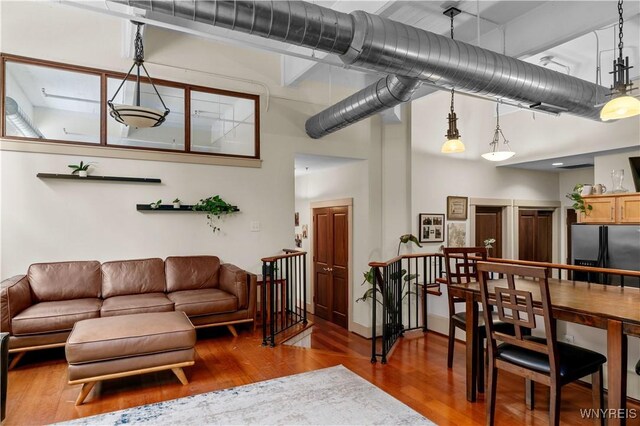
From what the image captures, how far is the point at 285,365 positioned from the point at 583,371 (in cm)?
240

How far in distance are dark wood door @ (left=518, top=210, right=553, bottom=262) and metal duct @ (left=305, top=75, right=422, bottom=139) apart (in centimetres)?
504

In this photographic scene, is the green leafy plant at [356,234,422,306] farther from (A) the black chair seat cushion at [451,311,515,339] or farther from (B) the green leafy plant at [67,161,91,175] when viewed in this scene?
(B) the green leafy plant at [67,161,91,175]

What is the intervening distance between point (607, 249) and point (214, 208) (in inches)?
226

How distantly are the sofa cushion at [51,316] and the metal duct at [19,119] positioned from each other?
75.5 inches

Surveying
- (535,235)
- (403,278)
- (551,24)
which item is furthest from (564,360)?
(535,235)

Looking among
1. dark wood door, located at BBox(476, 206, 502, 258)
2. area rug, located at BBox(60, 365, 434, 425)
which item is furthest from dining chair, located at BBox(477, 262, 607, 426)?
dark wood door, located at BBox(476, 206, 502, 258)

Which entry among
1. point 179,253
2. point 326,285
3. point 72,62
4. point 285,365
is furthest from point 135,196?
point 326,285

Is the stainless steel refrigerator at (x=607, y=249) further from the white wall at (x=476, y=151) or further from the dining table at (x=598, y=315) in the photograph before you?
the dining table at (x=598, y=315)

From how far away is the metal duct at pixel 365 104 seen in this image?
11.8 feet

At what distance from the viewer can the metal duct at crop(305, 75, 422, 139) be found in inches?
142

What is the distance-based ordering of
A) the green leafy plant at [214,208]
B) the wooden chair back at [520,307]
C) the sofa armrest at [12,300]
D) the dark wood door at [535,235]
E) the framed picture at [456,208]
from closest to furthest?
the wooden chair back at [520,307] → the sofa armrest at [12,300] → the green leafy plant at [214,208] → the framed picture at [456,208] → the dark wood door at [535,235]

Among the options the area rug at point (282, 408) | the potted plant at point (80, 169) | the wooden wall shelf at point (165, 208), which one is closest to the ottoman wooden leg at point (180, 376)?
Result: the area rug at point (282, 408)

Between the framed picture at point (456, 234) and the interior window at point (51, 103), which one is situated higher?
the interior window at point (51, 103)

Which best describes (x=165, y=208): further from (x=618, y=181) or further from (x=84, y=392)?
(x=618, y=181)
